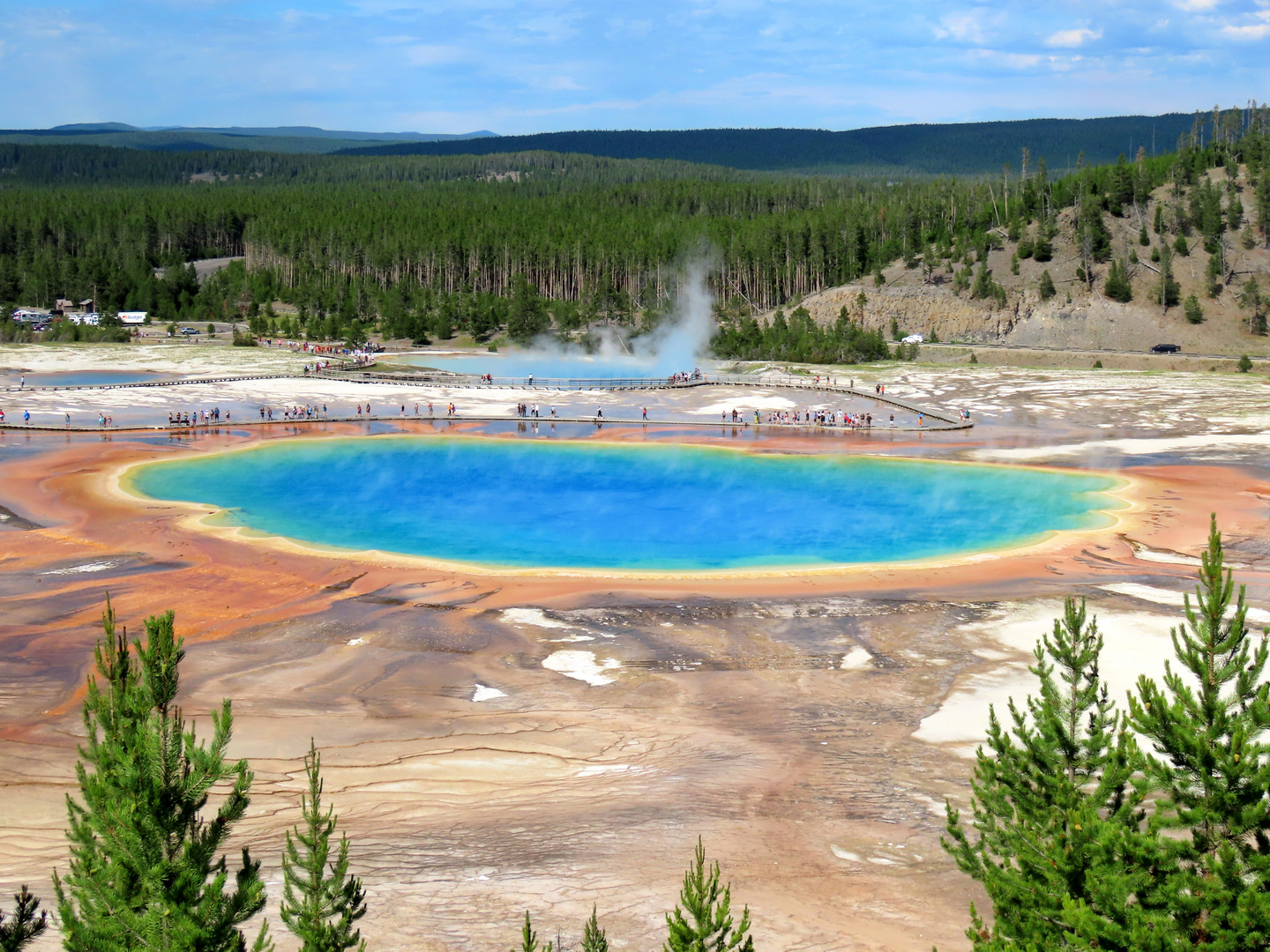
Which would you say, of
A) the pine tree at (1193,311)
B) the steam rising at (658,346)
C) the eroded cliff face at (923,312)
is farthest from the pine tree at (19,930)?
the pine tree at (1193,311)

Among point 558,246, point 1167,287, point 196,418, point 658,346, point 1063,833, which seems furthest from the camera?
point 558,246

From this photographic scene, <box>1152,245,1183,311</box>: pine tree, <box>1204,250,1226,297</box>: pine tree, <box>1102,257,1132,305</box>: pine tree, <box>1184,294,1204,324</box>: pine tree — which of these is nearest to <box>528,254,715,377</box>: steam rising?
<box>1102,257,1132,305</box>: pine tree

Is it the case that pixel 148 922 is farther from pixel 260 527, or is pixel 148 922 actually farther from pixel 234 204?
pixel 234 204

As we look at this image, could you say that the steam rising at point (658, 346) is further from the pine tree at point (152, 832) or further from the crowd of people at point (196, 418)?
the pine tree at point (152, 832)

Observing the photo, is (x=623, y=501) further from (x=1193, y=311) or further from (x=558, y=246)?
(x=558, y=246)

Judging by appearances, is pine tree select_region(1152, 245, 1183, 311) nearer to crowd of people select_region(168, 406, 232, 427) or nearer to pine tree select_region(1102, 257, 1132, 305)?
pine tree select_region(1102, 257, 1132, 305)

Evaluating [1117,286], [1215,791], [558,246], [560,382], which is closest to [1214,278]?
[1117,286]
